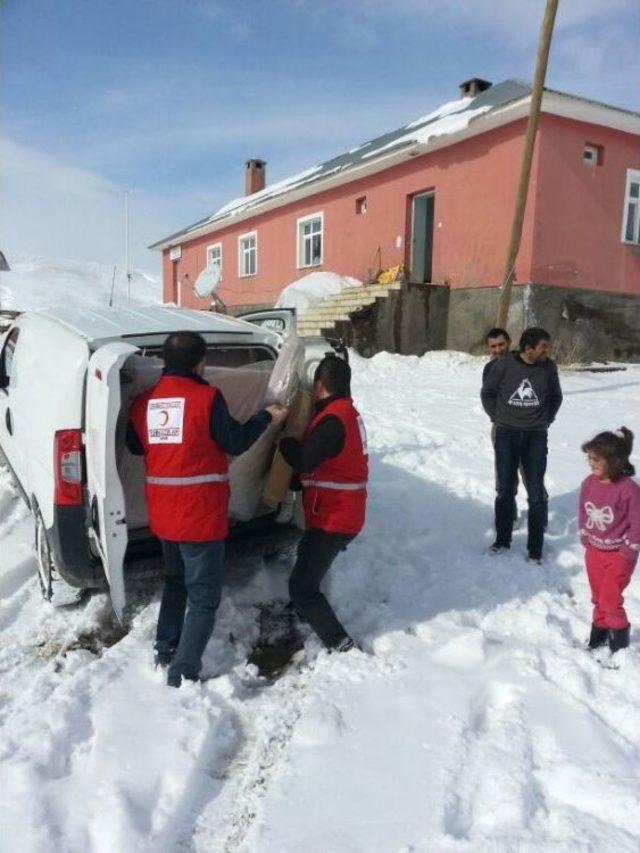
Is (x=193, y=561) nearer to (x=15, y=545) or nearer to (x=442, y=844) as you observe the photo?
(x=442, y=844)

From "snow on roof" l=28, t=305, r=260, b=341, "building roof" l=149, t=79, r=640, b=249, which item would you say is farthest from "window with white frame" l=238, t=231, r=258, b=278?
"snow on roof" l=28, t=305, r=260, b=341

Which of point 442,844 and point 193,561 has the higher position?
point 193,561

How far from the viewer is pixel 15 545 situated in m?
4.81

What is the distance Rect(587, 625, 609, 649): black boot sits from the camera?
353cm

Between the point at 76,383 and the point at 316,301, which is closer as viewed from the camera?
the point at 76,383

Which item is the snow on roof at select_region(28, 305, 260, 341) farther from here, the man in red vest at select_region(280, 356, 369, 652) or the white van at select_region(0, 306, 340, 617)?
the man in red vest at select_region(280, 356, 369, 652)

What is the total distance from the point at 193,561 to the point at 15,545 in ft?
7.86

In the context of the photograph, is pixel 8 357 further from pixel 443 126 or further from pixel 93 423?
pixel 443 126

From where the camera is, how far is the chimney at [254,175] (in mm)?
29328

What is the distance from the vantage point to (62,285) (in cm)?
5084

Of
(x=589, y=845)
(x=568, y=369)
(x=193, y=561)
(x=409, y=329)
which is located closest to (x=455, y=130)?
(x=409, y=329)

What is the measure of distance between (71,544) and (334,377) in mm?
1646

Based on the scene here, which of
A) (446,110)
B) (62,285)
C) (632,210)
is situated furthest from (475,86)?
(62,285)

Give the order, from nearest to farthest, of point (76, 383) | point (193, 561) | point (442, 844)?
point (442, 844) → point (193, 561) → point (76, 383)
